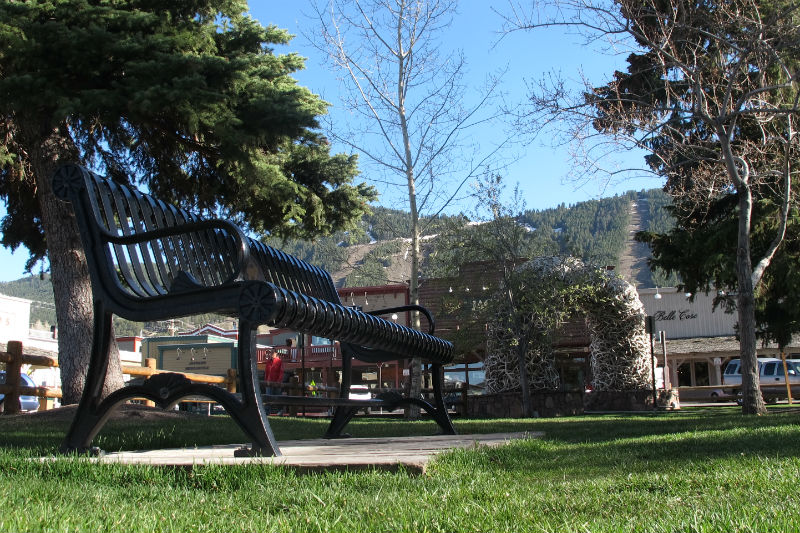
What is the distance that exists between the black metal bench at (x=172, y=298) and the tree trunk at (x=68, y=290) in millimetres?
5983

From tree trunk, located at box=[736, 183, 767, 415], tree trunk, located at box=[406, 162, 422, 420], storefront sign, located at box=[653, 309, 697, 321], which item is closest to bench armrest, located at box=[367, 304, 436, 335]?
tree trunk, located at box=[736, 183, 767, 415]

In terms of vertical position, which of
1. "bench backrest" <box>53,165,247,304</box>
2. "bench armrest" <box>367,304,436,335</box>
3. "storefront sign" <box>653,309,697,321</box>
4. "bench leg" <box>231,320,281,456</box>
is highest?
"storefront sign" <box>653,309,697,321</box>

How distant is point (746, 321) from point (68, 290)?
34.8ft

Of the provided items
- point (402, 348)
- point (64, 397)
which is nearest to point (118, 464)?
point (402, 348)

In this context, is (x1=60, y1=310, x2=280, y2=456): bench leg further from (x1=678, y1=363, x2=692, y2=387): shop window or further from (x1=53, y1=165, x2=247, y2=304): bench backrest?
(x1=678, y1=363, x2=692, y2=387): shop window

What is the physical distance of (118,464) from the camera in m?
2.96

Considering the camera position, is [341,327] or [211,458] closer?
[211,458]

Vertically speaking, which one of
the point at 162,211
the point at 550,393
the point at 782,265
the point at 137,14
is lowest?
the point at 550,393

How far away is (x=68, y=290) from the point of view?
32.1ft

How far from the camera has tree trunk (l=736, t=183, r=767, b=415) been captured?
38.3 ft

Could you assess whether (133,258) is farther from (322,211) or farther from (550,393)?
(550,393)

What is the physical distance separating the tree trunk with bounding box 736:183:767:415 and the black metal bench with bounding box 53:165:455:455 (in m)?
9.13

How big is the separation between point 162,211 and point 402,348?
1.78m

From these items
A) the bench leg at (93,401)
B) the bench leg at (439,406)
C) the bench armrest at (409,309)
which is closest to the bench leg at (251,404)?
the bench leg at (93,401)
